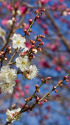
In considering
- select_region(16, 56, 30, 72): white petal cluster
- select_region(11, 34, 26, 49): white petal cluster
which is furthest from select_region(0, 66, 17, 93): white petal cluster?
select_region(11, 34, 26, 49): white petal cluster

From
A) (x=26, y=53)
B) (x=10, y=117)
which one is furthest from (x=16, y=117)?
(x=26, y=53)

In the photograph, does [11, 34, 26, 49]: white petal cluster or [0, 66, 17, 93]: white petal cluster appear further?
[11, 34, 26, 49]: white petal cluster

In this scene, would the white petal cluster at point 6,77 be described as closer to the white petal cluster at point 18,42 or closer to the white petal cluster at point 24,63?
the white petal cluster at point 24,63

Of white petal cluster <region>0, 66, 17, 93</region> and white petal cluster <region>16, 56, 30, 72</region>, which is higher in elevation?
white petal cluster <region>16, 56, 30, 72</region>

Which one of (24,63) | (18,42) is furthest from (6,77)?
(18,42)

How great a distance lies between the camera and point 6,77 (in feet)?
4.18

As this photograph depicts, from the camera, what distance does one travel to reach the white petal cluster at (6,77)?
49.9 inches

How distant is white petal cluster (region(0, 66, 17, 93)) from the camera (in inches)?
49.9

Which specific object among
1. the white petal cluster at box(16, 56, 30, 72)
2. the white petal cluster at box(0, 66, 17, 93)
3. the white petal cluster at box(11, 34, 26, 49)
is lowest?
the white petal cluster at box(0, 66, 17, 93)

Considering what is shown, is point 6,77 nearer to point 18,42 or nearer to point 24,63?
point 24,63

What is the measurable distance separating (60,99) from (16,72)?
3580mm

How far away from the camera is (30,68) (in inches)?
52.6

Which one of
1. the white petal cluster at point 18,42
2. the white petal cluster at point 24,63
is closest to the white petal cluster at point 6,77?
the white petal cluster at point 24,63

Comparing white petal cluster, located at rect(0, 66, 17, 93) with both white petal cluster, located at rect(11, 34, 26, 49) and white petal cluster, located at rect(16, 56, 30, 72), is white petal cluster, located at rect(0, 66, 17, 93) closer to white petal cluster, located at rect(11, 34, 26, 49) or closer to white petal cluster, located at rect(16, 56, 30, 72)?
white petal cluster, located at rect(16, 56, 30, 72)
